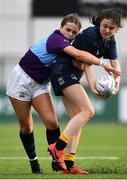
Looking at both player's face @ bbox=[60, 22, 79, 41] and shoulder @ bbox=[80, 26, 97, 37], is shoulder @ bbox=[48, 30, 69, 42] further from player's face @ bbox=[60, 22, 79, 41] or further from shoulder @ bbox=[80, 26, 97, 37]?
shoulder @ bbox=[80, 26, 97, 37]

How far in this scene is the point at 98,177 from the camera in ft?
34.7

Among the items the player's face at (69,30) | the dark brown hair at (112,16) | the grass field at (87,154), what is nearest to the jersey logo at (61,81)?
the player's face at (69,30)

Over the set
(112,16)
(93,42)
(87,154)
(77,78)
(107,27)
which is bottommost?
(87,154)

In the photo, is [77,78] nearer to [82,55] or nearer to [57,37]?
[82,55]

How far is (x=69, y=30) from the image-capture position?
11.2 meters

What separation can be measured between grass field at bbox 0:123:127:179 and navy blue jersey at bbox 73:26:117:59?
1564mm

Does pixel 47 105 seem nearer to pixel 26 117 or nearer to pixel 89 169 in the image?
pixel 26 117

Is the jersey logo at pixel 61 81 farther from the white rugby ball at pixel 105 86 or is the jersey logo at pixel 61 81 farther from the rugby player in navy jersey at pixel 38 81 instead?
the white rugby ball at pixel 105 86

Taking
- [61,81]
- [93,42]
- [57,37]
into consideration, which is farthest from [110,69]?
[57,37]

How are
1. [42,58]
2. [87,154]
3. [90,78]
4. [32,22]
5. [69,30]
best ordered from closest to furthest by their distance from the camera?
[90,78]
[69,30]
[42,58]
[87,154]
[32,22]

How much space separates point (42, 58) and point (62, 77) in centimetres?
41

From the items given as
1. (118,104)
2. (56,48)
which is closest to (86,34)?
(56,48)

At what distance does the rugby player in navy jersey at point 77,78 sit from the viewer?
11.0 m

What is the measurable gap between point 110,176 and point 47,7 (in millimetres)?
21908
